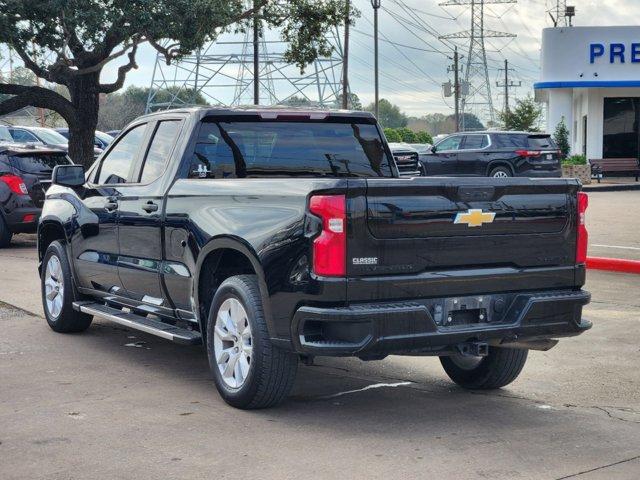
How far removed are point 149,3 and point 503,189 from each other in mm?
20239

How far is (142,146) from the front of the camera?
830cm

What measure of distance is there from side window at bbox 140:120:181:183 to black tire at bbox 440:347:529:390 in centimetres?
259

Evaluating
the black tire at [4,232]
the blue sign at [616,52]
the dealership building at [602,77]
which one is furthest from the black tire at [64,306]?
the blue sign at [616,52]

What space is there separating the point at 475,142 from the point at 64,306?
858 inches

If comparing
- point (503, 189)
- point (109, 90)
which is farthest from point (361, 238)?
point (109, 90)

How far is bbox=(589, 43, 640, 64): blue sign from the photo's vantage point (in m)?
40.7

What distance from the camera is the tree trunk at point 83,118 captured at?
2769 cm

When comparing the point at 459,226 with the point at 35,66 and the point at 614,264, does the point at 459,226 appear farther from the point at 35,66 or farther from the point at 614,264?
the point at 35,66

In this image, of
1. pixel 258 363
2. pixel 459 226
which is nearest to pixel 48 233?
pixel 258 363

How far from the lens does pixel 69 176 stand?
28.6 feet

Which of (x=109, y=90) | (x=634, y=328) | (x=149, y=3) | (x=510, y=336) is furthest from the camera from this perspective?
(x=109, y=90)

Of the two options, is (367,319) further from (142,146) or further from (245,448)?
(142,146)

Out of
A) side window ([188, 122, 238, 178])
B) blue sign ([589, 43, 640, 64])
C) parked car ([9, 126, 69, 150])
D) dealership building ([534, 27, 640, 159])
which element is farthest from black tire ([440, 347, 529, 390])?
blue sign ([589, 43, 640, 64])

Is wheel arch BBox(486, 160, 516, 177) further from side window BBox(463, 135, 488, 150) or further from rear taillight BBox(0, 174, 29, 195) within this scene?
rear taillight BBox(0, 174, 29, 195)
